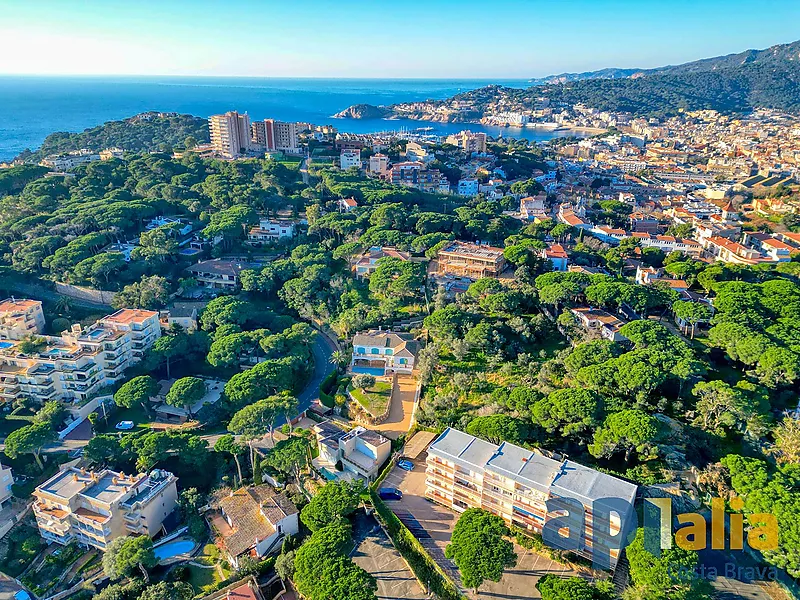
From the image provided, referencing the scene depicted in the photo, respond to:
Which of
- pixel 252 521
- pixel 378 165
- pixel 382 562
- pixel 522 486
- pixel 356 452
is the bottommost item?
pixel 252 521

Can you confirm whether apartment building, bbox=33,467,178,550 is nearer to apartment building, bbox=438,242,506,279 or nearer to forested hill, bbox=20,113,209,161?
apartment building, bbox=438,242,506,279

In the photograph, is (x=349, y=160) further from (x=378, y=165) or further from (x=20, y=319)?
(x=20, y=319)

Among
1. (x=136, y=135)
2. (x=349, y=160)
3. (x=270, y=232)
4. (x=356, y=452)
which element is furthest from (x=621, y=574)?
(x=136, y=135)

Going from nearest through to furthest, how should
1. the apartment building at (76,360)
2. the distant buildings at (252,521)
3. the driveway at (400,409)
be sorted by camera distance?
1. the distant buildings at (252,521)
2. the driveway at (400,409)
3. the apartment building at (76,360)

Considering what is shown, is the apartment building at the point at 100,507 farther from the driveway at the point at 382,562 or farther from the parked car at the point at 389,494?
the parked car at the point at 389,494

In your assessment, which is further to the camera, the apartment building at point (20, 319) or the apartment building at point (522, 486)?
the apartment building at point (20, 319)

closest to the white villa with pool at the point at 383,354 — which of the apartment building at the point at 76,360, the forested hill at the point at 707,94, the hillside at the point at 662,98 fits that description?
the apartment building at the point at 76,360
